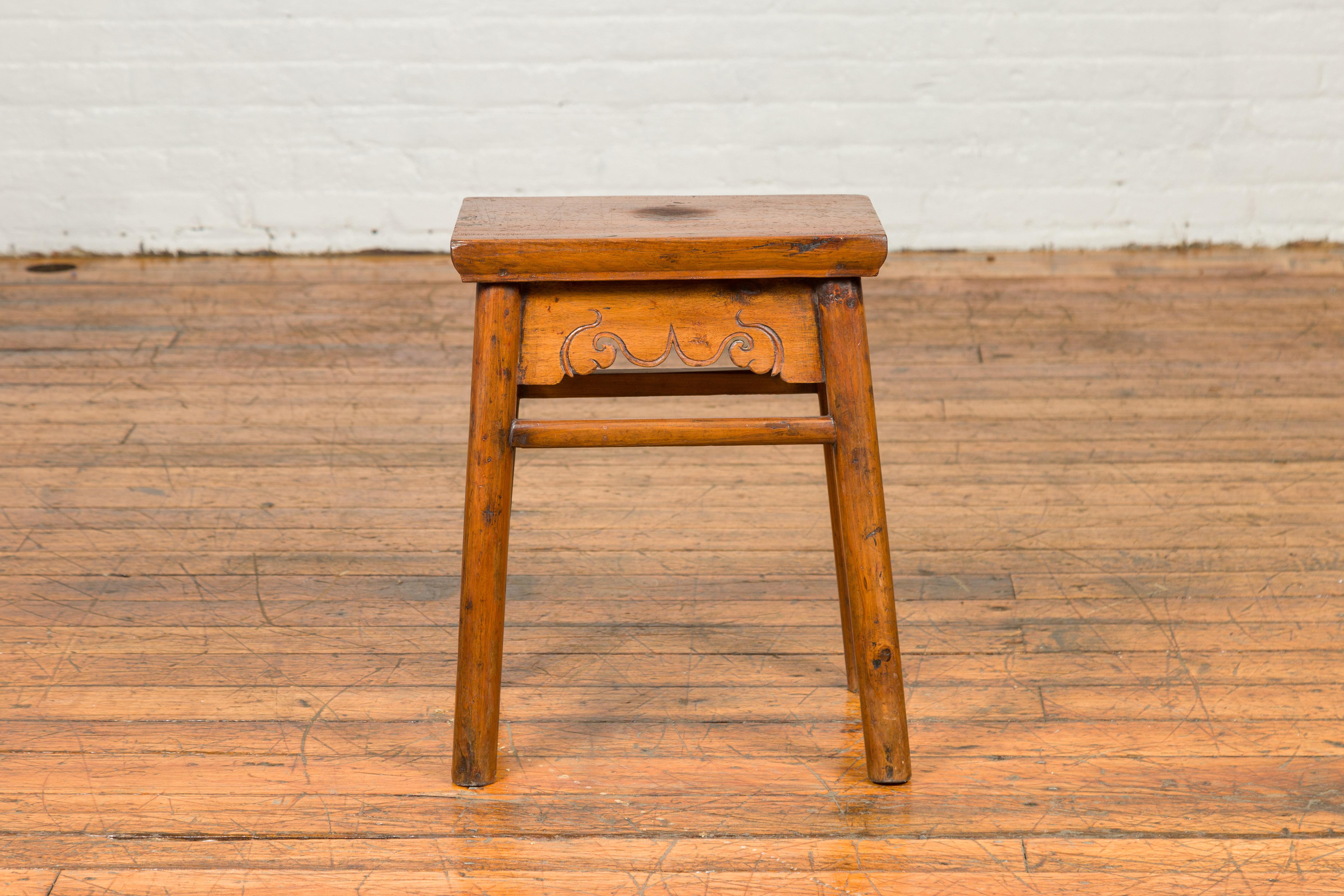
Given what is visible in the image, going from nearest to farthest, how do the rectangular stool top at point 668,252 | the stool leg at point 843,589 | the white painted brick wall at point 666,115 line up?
the rectangular stool top at point 668,252 < the stool leg at point 843,589 < the white painted brick wall at point 666,115

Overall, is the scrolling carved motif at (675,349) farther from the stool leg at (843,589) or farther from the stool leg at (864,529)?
the stool leg at (843,589)

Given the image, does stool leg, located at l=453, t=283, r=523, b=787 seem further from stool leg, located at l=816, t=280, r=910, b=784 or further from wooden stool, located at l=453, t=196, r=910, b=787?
stool leg, located at l=816, t=280, r=910, b=784

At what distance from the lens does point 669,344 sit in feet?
3.85

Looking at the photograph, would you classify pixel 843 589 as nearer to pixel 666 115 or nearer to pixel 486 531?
pixel 486 531

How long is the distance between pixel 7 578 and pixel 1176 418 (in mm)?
1973

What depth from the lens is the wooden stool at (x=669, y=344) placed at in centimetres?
114

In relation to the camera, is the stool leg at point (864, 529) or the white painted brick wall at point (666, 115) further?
the white painted brick wall at point (666, 115)

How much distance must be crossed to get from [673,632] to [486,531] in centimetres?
45

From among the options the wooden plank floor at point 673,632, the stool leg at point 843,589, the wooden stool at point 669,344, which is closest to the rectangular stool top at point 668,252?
the wooden stool at point 669,344

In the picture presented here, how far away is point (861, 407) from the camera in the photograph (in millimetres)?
1184

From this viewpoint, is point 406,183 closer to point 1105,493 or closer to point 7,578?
point 7,578

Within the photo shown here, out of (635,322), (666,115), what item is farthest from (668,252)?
(666,115)

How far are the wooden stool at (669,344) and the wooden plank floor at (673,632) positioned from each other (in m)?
0.14

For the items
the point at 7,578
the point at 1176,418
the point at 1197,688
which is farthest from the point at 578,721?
the point at 1176,418
